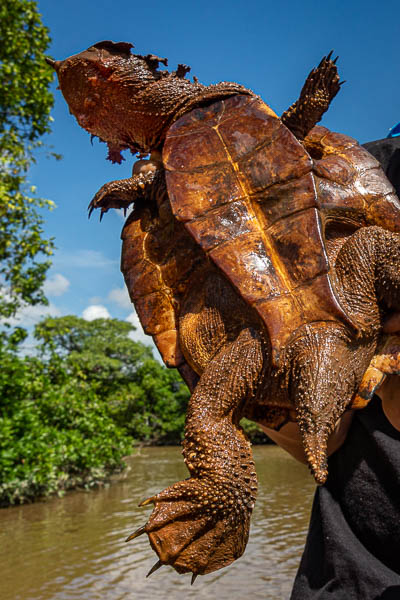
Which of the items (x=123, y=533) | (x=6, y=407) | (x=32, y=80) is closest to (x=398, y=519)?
(x=123, y=533)

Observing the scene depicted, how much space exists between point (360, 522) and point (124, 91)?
7.27 feet

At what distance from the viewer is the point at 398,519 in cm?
209

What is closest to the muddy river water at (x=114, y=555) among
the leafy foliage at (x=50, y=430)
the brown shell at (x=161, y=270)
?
the leafy foliage at (x=50, y=430)

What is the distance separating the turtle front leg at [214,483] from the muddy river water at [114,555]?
156 inches

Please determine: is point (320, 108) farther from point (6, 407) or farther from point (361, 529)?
point (6, 407)

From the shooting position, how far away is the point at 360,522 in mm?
2236

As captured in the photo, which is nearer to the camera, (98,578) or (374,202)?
(374,202)

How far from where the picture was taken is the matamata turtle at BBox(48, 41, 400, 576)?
1424mm

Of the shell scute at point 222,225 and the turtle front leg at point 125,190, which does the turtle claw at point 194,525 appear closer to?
the shell scute at point 222,225

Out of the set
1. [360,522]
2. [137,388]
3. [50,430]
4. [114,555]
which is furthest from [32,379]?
[137,388]

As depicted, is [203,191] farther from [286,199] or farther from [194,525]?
[194,525]

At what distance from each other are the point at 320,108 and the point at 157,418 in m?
21.5

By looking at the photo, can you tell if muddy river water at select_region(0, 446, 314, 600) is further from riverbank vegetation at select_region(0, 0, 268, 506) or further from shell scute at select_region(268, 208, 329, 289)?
shell scute at select_region(268, 208, 329, 289)

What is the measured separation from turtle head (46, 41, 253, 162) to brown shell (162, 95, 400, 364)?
0.79 ft
